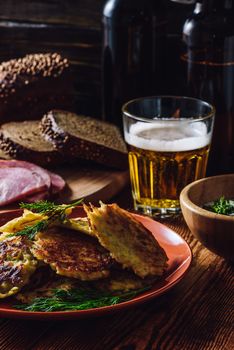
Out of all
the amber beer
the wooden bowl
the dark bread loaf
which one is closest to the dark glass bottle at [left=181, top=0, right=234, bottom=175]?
the amber beer

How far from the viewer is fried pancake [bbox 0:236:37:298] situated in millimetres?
1433

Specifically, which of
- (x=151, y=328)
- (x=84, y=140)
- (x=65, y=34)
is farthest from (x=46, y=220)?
(x=65, y=34)

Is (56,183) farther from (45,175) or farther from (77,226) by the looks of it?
(77,226)

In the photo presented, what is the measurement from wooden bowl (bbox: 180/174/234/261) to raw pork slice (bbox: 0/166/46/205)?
0.46 meters

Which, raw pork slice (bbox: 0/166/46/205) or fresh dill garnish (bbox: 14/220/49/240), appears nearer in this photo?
fresh dill garnish (bbox: 14/220/49/240)

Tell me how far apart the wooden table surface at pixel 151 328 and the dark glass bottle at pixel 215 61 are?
680 millimetres

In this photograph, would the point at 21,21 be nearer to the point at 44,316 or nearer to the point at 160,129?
the point at 160,129

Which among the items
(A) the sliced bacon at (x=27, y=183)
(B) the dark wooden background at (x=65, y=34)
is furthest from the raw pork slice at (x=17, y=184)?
(B) the dark wooden background at (x=65, y=34)

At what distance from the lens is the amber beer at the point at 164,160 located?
6.37ft

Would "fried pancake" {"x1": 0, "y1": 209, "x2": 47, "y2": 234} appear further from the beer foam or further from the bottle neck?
the bottle neck

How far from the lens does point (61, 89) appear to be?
8.30ft

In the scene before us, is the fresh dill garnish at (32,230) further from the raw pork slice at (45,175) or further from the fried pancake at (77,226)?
the raw pork slice at (45,175)

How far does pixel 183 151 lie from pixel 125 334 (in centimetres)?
64

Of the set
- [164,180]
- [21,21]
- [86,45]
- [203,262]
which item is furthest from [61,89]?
[203,262]
